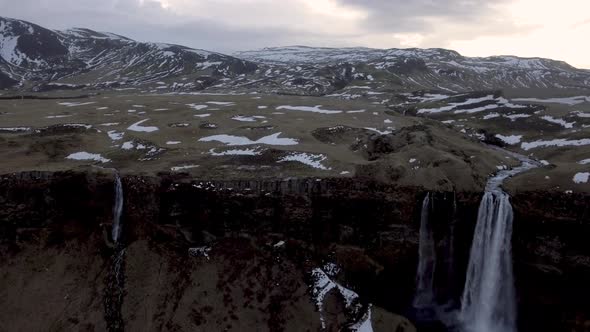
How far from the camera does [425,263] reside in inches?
1699

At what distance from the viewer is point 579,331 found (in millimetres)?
37562

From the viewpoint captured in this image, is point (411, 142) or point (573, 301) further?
point (411, 142)

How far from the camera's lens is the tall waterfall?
40219 millimetres

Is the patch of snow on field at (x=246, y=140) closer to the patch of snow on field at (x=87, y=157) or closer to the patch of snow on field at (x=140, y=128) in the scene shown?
the patch of snow on field at (x=140, y=128)

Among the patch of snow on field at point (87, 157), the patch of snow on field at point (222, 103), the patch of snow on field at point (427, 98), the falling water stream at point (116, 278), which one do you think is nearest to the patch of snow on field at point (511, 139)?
the patch of snow on field at point (427, 98)

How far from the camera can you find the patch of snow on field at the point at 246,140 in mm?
57000

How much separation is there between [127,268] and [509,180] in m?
42.6

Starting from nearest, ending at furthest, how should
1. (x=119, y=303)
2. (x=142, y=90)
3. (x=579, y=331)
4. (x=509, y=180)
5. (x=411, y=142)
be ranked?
1. (x=579, y=331)
2. (x=119, y=303)
3. (x=509, y=180)
4. (x=411, y=142)
5. (x=142, y=90)

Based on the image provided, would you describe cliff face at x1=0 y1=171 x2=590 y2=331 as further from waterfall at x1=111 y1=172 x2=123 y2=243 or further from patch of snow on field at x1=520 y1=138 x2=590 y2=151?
patch of snow on field at x1=520 y1=138 x2=590 y2=151

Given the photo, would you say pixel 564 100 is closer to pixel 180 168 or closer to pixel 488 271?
pixel 488 271

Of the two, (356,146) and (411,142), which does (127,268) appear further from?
(411,142)

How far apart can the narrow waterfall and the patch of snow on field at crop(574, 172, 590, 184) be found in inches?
585

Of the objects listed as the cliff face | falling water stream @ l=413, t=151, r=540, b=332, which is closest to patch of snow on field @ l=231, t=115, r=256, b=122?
the cliff face

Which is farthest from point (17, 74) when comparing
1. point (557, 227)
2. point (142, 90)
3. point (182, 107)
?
point (557, 227)
